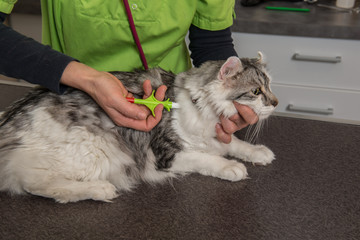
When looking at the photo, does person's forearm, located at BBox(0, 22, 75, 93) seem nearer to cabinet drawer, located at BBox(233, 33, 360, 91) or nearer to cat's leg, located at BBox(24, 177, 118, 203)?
cat's leg, located at BBox(24, 177, 118, 203)

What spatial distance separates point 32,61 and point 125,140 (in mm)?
366

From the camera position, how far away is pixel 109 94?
3.42 ft

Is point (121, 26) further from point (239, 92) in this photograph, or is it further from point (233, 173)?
point (233, 173)

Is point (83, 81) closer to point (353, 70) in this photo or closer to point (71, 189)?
point (71, 189)

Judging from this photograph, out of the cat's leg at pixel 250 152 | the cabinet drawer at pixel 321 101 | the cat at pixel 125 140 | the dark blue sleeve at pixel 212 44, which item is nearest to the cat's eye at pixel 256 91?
the cat at pixel 125 140

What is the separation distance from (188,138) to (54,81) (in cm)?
47

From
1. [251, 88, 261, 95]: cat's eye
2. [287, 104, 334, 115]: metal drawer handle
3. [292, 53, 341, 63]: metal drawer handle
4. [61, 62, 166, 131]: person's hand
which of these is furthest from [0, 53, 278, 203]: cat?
[287, 104, 334, 115]: metal drawer handle

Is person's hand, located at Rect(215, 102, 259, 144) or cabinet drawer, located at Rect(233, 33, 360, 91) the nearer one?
person's hand, located at Rect(215, 102, 259, 144)

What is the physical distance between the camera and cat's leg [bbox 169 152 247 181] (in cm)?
111

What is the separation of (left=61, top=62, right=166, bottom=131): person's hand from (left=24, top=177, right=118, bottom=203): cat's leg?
20 centimetres

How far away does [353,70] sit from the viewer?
2.16 meters

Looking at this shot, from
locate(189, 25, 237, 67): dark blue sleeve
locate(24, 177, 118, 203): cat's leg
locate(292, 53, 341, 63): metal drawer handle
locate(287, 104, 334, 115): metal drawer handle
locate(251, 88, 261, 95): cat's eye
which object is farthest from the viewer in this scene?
locate(287, 104, 334, 115): metal drawer handle

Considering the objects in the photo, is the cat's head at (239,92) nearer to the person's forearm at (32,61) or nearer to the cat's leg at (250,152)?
the cat's leg at (250,152)

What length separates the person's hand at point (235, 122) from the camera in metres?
1.17
